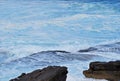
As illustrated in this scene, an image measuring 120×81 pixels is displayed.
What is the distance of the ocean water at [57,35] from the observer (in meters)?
11.8

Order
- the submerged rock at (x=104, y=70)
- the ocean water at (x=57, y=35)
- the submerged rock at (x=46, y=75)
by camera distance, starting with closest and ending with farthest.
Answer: the submerged rock at (x=46, y=75)
the submerged rock at (x=104, y=70)
the ocean water at (x=57, y=35)

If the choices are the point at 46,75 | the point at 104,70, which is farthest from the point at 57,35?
the point at 46,75

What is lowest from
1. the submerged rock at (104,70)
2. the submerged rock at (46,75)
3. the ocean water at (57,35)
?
the ocean water at (57,35)

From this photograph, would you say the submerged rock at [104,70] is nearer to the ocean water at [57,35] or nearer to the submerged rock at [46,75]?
the ocean water at [57,35]

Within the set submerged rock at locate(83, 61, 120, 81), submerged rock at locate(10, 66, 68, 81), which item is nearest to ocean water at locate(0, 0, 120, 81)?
submerged rock at locate(83, 61, 120, 81)

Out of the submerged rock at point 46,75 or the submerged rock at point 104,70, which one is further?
the submerged rock at point 104,70

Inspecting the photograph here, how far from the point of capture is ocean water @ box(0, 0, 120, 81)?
11.8 m

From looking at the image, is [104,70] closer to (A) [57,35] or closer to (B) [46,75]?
(B) [46,75]

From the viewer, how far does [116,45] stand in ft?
47.1

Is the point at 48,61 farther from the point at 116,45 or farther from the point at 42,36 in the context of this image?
the point at 42,36

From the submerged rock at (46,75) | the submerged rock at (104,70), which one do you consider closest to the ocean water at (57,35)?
the submerged rock at (104,70)

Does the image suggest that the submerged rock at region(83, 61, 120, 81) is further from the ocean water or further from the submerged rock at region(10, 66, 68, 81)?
the submerged rock at region(10, 66, 68, 81)

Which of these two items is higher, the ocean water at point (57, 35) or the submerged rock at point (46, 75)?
the submerged rock at point (46, 75)

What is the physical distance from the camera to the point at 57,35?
61.4 ft
